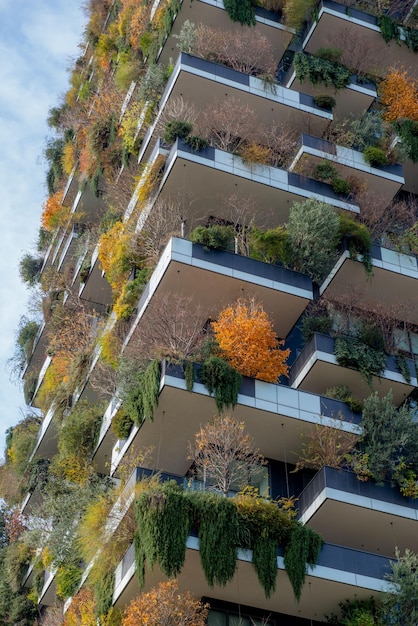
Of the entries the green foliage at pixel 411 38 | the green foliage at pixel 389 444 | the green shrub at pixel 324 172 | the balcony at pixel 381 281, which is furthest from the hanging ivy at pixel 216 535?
the green foliage at pixel 411 38

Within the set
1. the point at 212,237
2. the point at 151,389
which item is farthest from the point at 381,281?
the point at 151,389

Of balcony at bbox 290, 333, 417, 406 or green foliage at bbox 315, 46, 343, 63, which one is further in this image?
green foliage at bbox 315, 46, 343, 63

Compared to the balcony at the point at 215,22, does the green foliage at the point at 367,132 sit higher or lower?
lower

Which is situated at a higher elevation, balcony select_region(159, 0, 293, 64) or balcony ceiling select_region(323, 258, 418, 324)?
balcony select_region(159, 0, 293, 64)

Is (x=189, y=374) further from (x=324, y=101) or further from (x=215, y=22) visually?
(x=215, y=22)

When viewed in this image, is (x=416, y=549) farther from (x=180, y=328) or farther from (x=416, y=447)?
(x=180, y=328)

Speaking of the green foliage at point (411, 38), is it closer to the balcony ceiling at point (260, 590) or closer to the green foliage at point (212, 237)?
the green foliage at point (212, 237)

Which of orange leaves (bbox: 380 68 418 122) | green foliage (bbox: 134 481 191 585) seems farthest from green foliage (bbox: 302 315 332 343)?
orange leaves (bbox: 380 68 418 122)

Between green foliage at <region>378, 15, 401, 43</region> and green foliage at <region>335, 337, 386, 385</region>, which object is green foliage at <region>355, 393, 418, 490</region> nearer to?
green foliage at <region>335, 337, 386, 385</region>
